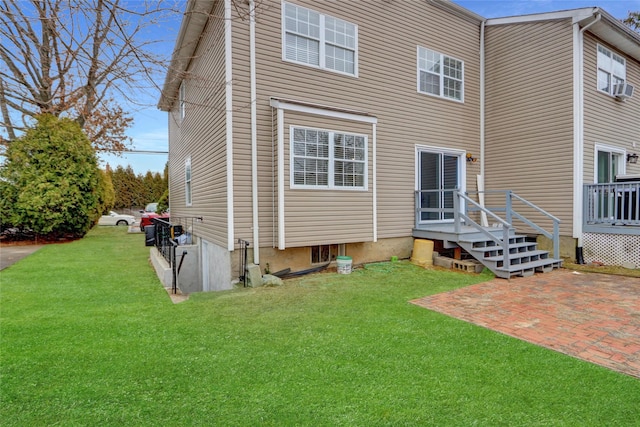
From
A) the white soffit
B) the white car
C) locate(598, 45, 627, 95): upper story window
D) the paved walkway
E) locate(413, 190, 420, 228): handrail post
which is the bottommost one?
the paved walkway

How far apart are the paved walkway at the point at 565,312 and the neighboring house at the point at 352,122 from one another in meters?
2.33

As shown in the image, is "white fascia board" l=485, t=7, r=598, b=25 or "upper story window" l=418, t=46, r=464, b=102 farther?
"upper story window" l=418, t=46, r=464, b=102

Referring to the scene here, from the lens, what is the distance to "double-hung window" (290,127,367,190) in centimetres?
714

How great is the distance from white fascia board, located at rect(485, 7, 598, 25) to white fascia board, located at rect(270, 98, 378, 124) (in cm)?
583

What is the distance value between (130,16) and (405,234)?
24.3 feet

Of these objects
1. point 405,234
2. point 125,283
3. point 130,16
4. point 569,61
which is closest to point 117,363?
point 130,16

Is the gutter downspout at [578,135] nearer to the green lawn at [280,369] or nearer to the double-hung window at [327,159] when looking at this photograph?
the double-hung window at [327,159]

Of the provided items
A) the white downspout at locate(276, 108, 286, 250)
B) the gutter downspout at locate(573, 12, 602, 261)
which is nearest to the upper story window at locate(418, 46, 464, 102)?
the gutter downspout at locate(573, 12, 602, 261)

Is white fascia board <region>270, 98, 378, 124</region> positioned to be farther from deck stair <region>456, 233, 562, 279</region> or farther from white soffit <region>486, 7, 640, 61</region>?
white soffit <region>486, 7, 640, 61</region>

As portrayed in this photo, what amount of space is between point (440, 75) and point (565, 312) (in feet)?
24.1

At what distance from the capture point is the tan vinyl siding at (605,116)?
9281mm

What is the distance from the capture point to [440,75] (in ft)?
32.6

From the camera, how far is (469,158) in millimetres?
10492

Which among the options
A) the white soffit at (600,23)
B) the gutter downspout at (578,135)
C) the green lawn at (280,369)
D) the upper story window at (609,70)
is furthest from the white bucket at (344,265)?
the upper story window at (609,70)
